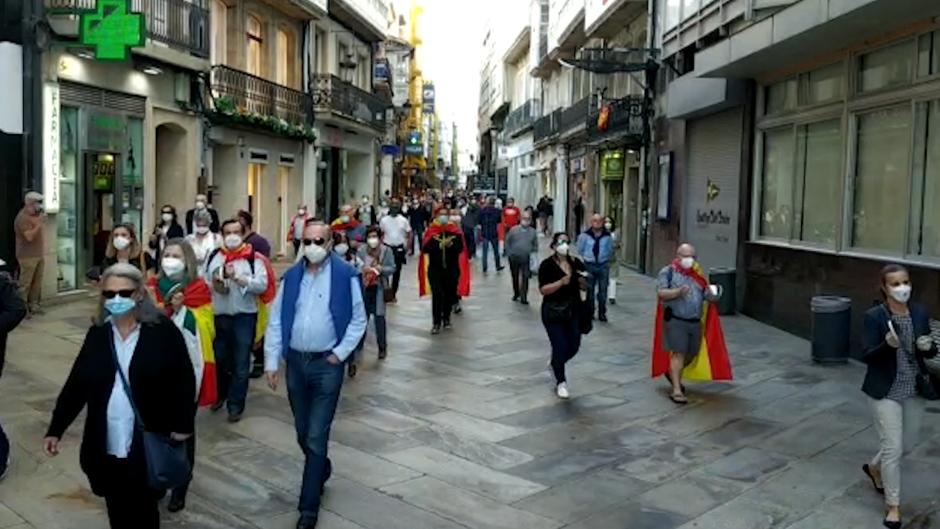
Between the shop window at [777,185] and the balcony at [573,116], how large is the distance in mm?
15472

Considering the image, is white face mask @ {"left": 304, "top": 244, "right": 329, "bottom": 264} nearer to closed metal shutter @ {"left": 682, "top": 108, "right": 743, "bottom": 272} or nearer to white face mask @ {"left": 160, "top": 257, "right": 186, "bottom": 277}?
white face mask @ {"left": 160, "top": 257, "right": 186, "bottom": 277}

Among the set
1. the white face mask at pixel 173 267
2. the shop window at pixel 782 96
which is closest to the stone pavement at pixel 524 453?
the white face mask at pixel 173 267

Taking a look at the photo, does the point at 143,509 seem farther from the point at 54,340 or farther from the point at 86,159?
the point at 86,159

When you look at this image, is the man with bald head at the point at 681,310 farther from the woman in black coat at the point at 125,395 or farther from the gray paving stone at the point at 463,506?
the woman in black coat at the point at 125,395

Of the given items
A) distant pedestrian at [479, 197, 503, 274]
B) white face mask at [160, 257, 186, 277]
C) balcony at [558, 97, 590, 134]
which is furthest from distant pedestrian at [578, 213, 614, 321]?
balcony at [558, 97, 590, 134]

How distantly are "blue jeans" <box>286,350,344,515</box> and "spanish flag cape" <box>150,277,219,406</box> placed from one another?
94 cm

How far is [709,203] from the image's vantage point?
57.4 feet

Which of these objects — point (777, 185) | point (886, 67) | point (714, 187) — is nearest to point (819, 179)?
point (777, 185)

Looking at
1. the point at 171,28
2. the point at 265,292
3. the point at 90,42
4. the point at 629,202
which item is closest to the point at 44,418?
the point at 265,292

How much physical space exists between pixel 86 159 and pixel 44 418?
9.15 m

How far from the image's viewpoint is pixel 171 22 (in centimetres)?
1750

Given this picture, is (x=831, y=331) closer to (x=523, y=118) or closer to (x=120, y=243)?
(x=120, y=243)

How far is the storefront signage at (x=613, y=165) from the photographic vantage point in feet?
85.8

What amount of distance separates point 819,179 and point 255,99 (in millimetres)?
14350
